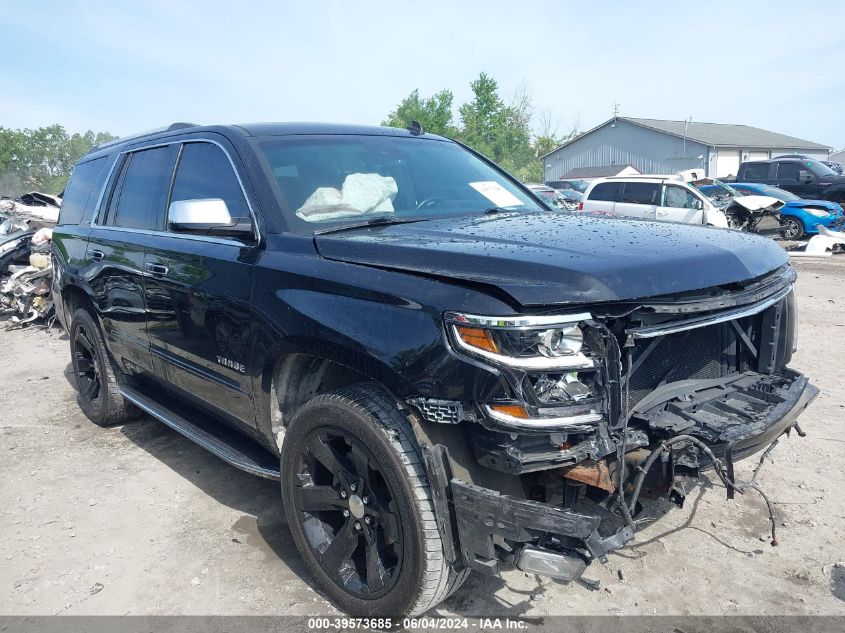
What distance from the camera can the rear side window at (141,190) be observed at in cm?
394

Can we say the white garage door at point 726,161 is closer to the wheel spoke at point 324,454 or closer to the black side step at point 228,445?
the black side step at point 228,445

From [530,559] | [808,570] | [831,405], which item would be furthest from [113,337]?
[831,405]

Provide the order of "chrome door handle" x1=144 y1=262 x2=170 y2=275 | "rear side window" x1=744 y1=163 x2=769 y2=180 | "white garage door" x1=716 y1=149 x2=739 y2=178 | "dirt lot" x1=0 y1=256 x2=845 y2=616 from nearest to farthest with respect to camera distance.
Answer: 1. "dirt lot" x1=0 y1=256 x2=845 y2=616
2. "chrome door handle" x1=144 y1=262 x2=170 y2=275
3. "rear side window" x1=744 y1=163 x2=769 y2=180
4. "white garage door" x1=716 y1=149 x2=739 y2=178

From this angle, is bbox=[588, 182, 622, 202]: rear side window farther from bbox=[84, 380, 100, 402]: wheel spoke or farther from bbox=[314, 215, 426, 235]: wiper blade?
bbox=[314, 215, 426, 235]: wiper blade

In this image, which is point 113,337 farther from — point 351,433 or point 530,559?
point 530,559

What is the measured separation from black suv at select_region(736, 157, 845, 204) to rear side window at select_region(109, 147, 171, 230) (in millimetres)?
19455

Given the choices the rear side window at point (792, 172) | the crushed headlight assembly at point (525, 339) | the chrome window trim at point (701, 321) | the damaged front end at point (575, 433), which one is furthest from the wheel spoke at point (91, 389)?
the rear side window at point (792, 172)

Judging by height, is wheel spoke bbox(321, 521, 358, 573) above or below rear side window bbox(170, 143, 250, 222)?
below

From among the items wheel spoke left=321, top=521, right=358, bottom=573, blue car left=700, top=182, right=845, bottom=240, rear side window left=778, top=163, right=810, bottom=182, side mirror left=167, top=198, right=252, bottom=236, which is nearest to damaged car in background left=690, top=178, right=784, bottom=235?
blue car left=700, top=182, right=845, bottom=240

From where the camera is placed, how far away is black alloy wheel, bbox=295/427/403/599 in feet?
8.19

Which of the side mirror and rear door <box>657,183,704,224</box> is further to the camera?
rear door <box>657,183,704,224</box>

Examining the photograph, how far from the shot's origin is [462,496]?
7.14 feet

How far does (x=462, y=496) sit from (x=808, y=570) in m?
1.84

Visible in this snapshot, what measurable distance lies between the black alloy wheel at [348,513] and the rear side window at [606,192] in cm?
1353
